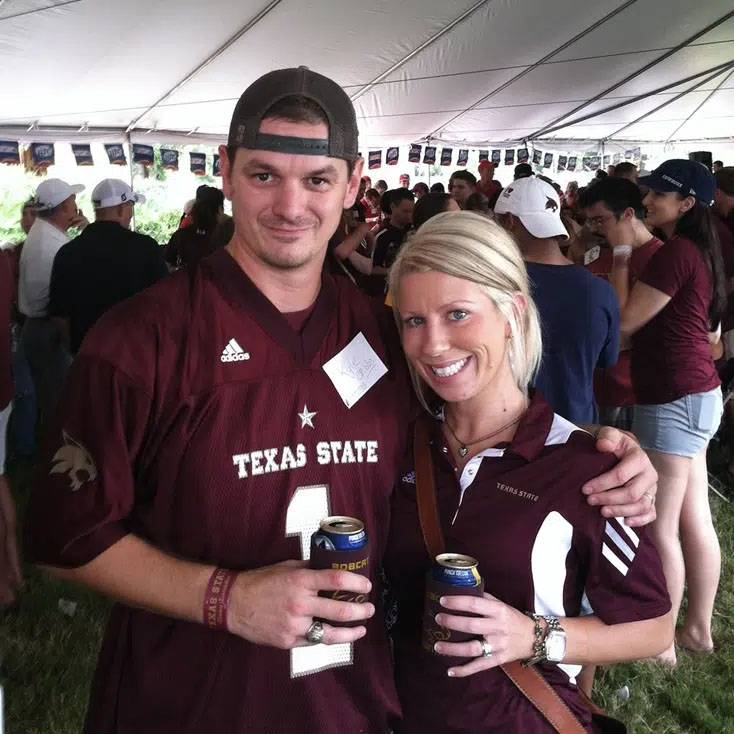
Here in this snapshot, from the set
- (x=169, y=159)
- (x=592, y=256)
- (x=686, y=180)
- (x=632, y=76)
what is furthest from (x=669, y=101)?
(x=686, y=180)

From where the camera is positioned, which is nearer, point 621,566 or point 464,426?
point 621,566

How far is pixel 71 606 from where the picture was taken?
11.3ft

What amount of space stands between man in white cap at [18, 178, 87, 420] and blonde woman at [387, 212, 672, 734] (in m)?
3.65

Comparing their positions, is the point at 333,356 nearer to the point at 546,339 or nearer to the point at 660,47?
the point at 546,339

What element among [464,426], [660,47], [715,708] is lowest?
[715,708]

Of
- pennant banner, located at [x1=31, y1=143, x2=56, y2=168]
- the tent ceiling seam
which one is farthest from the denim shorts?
pennant banner, located at [x1=31, y1=143, x2=56, y2=168]

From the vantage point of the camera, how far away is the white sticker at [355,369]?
1.39 m

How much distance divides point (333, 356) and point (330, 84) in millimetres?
536

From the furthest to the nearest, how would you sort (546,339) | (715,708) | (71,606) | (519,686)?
(71,606), (715,708), (546,339), (519,686)

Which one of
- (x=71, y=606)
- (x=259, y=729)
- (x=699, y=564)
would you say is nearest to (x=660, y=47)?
(x=699, y=564)

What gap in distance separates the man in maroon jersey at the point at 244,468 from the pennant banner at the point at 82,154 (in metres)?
8.12

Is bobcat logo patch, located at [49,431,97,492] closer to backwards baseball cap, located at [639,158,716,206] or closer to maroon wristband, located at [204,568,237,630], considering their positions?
maroon wristband, located at [204,568,237,630]

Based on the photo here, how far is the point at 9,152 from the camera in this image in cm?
793

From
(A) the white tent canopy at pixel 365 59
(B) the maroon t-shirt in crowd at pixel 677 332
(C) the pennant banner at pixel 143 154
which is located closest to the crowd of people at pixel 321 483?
(B) the maroon t-shirt in crowd at pixel 677 332
